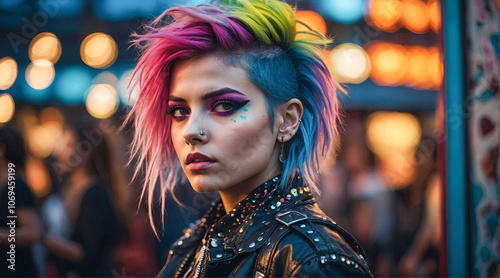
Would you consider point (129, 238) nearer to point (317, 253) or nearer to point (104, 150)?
point (104, 150)

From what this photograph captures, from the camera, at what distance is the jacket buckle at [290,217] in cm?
139

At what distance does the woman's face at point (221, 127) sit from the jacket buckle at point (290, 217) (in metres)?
0.19

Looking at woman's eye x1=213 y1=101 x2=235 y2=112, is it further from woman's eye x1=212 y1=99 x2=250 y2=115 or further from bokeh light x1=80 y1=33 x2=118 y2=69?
bokeh light x1=80 y1=33 x2=118 y2=69

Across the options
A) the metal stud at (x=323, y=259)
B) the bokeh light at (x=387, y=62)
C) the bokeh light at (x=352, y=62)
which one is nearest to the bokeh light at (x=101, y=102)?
the bokeh light at (x=352, y=62)

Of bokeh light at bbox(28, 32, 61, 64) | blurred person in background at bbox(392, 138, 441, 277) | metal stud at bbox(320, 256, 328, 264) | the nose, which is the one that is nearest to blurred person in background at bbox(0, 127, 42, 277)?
the nose

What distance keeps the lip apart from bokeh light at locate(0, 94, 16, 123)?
21.8 ft

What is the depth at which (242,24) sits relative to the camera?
1588 mm

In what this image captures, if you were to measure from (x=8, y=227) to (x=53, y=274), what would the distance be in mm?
911

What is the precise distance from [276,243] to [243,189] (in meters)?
0.33

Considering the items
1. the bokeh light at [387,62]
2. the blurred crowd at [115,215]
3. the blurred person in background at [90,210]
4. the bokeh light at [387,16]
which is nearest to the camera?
the blurred crowd at [115,215]

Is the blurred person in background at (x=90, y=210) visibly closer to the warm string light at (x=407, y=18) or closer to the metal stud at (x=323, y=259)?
the metal stud at (x=323, y=259)

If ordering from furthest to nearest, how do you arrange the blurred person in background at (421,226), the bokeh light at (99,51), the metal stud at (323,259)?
the bokeh light at (99,51)
the blurred person in background at (421,226)
the metal stud at (323,259)

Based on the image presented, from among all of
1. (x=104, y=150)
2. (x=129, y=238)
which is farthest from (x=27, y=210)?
(x=129, y=238)

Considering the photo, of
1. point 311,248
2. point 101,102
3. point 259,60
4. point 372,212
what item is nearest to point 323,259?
point 311,248
